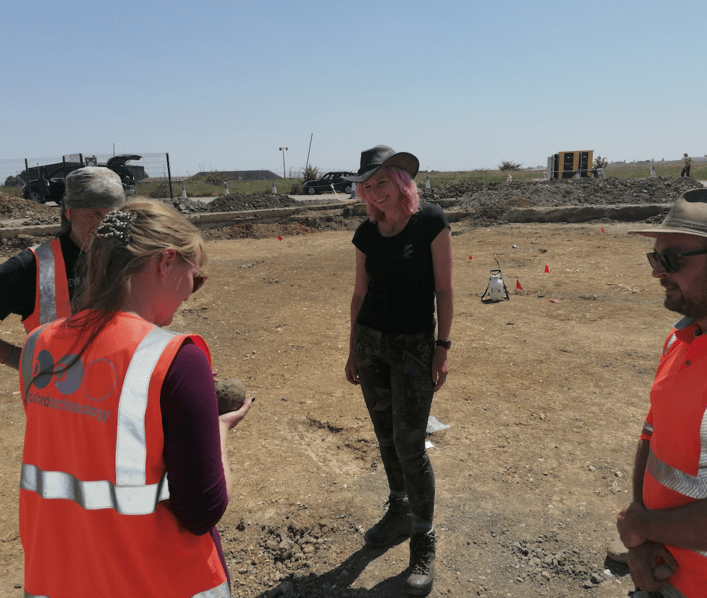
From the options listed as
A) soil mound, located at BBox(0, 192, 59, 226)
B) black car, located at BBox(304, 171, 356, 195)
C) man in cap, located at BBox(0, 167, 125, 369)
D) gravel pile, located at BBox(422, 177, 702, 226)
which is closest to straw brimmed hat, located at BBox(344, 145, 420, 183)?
man in cap, located at BBox(0, 167, 125, 369)

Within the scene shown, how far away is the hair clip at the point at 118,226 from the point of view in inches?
51.8

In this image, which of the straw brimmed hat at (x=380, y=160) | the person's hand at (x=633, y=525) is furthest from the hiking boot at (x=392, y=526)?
the straw brimmed hat at (x=380, y=160)

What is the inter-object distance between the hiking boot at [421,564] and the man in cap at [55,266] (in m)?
1.98

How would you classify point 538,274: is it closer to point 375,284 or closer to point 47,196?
point 375,284

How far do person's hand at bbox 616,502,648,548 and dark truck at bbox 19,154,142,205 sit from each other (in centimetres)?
2129

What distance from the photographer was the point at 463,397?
16.2 feet

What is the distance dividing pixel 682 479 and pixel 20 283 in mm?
2510

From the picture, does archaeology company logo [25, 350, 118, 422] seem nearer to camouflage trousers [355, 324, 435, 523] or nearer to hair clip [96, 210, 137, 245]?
hair clip [96, 210, 137, 245]

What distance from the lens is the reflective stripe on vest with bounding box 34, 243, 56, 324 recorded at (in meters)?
2.42

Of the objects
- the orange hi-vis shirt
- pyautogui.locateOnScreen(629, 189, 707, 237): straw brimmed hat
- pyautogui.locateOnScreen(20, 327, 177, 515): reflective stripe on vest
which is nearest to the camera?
pyautogui.locateOnScreen(20, 327, 177, 515): reflective stripe on vest

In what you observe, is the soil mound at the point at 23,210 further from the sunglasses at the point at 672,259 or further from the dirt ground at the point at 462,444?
the sunglasses at the point at 672,259

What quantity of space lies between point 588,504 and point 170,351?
2.99 m

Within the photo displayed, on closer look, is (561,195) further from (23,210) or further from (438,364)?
(23,210)

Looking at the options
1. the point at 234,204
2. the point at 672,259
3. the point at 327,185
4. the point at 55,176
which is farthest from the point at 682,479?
the point at 327,185
